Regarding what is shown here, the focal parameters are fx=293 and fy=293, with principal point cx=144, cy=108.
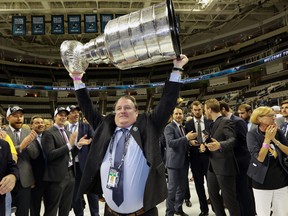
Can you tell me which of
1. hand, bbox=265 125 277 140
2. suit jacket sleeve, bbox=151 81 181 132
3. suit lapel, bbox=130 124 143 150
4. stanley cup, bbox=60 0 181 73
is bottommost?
hand, bbox=265 125 277 140

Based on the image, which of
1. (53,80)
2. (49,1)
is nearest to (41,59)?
(53,80)

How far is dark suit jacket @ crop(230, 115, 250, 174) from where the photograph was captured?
3402 millimetres

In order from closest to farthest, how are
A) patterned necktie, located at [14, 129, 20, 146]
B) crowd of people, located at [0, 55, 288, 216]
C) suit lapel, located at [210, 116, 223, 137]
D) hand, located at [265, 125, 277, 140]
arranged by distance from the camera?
crowd of people, located at [0, 55, 288, 216] → hand, located at [265, 125, 277, 140] → suit lapel, located at [210, 116, 223, 137] → patterned necktie, located at [14, 129, 20, 146]

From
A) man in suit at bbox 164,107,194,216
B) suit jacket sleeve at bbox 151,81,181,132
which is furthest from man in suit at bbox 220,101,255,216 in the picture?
suit jacket sleeve at bbox 151,81,181,132

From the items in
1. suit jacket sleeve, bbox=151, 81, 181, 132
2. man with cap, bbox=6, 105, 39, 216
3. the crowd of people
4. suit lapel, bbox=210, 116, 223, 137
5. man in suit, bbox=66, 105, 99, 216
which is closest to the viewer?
the crowd of people

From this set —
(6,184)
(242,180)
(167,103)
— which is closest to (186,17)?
(242,180)

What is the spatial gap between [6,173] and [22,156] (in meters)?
1.49

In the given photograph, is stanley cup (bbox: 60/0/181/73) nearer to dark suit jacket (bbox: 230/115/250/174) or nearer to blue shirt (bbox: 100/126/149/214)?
blue shirt (bbox: 100/126/149/214)

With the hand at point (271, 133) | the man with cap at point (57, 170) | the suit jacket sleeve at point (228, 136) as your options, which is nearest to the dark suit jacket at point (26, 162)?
the man with cap at point (57, 170)

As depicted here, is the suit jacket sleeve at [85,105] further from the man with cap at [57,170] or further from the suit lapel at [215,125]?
the suit lapel at [215,125]

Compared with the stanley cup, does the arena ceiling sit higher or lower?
higher

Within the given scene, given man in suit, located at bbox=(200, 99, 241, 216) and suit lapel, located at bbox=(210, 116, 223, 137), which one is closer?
man in suit, located at bbox=(200, 99, 241, 216)

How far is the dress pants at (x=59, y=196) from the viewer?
3.27 metres

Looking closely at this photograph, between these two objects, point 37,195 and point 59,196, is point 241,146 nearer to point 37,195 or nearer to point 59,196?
point 59,196
